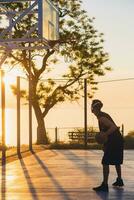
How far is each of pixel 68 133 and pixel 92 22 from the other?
26.2 ft

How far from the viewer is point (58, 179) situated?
15.4 m

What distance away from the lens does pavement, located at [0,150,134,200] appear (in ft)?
41.1

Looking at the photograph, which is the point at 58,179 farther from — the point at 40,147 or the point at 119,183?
the point at 40,147

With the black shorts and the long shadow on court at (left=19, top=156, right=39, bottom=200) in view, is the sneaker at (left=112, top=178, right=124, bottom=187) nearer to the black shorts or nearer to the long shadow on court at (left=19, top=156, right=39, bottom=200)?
the black shorts

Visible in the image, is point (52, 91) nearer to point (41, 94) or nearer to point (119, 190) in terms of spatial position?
point (41, 94)

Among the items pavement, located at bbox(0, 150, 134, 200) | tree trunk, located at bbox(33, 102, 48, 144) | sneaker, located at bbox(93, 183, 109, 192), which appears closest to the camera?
pavement, located at bbox(0, 150, 134, 200)

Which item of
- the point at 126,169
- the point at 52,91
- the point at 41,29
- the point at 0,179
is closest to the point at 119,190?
the point at 0,179

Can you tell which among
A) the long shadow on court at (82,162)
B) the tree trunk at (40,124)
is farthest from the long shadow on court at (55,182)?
the tree trunk at (40,124)

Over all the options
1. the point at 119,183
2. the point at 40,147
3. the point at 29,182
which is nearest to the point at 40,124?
the point at 40,147

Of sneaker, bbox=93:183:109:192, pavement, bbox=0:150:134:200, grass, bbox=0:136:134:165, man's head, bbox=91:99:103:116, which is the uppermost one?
man's head, bbox=91:99:103:116

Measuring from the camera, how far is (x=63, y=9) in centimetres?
4059

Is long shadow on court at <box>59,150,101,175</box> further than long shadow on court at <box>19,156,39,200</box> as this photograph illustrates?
Yes

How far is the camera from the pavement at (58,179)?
12.5 meters

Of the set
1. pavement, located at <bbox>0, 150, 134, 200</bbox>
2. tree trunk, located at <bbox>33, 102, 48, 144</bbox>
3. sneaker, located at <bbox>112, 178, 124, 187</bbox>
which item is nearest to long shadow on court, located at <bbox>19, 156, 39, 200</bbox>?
pavement, located at <bbox>0, 150, 134, 200</bbox>
